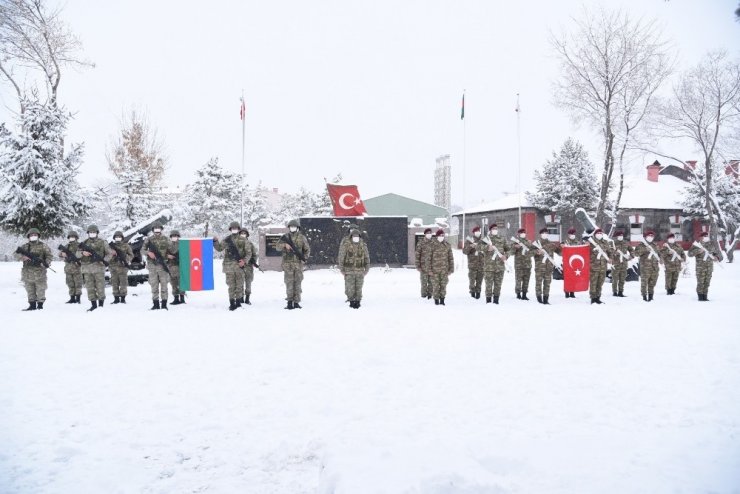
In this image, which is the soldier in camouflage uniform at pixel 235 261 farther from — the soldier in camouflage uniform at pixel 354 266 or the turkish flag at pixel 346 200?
the turkish flag at pixel 346 200

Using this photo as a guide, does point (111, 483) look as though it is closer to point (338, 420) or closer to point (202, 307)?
point (338, 420)

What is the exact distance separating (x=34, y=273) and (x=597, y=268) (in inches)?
527

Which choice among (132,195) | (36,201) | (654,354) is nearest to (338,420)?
(654,354)

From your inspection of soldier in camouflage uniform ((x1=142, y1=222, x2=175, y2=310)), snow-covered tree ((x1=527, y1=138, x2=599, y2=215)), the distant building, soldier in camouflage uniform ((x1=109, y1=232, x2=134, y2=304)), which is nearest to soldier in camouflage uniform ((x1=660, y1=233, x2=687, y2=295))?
soldier in camouflage uniform ((x1=142, y1=222, x2=175, y2=310))

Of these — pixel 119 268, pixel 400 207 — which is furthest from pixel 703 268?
pixel 400 207

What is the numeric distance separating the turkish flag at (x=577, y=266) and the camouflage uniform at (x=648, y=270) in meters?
1.46

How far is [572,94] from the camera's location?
2431 centimetres

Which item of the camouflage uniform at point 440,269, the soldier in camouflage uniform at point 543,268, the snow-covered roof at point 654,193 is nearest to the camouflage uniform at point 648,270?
the soldier in camouflage uniform at point 543,268

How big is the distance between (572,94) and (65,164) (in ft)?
77.4

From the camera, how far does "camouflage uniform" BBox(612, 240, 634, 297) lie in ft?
40.6

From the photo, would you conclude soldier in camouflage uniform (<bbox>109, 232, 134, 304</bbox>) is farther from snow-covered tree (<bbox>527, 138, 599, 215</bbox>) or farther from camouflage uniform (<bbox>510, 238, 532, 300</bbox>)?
snow-covered tree (<bbox>527, 138, 599, 215</bbox>)

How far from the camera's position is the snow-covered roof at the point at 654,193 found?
113ft

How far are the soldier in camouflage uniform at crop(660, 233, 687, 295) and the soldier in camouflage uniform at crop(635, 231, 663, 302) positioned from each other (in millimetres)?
265

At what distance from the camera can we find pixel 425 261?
11852 mm
